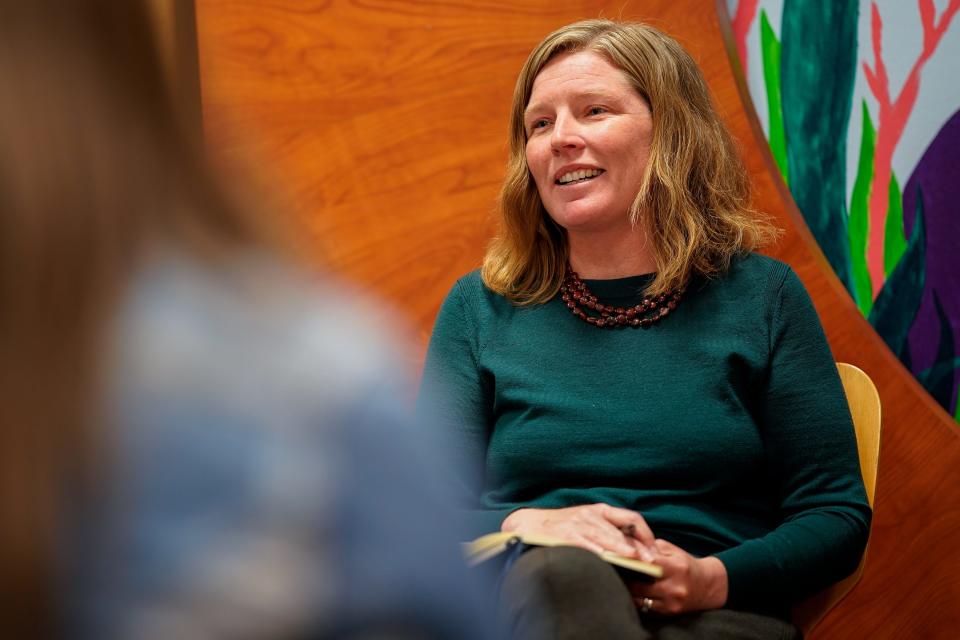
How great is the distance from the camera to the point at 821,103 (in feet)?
7.45

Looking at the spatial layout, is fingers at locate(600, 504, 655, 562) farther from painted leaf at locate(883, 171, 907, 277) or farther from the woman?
painted leaf at locate(883, 171, 907, 277)

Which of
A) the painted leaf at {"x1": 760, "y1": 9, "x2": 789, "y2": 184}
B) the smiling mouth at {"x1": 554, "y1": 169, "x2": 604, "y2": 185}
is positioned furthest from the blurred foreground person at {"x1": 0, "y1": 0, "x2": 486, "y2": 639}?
the painted leaf at {"x1": 760, "y1": 9, "x2": 789, "y2": 184}

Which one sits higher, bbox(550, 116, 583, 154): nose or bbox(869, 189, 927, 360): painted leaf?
bbox(550, 116, 583, 154): nose

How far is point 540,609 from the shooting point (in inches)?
41.7

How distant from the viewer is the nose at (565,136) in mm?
1622

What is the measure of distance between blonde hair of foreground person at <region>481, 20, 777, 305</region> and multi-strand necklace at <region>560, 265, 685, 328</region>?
2 centimetres

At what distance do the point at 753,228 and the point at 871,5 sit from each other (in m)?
0.93

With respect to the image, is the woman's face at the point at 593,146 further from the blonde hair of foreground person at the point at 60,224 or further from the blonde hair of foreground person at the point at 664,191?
the blonde hair of foreground person at the point at 60,224

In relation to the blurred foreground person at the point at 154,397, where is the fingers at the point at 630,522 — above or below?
below

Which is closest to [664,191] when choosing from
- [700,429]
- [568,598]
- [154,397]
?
[700,429]

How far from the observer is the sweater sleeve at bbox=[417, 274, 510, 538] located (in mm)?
1576

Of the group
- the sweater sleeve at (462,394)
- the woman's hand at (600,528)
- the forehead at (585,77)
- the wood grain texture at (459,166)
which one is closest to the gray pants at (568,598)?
the woman's hand at (600,528)

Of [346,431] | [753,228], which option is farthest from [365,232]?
[346,431]

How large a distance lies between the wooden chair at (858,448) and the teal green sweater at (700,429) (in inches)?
2.0
